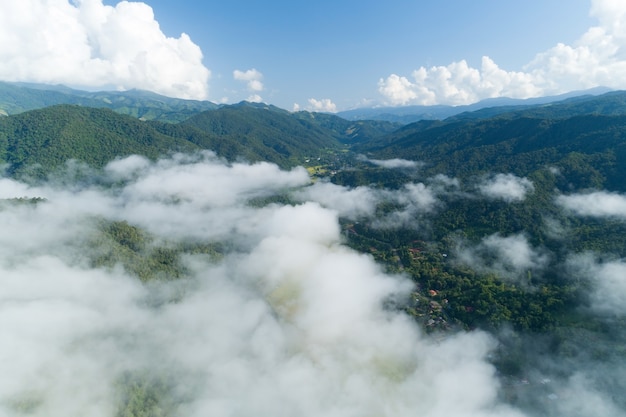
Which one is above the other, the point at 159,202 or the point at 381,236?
the point at 159,202

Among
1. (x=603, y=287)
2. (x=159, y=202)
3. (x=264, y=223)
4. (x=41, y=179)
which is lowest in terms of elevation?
(x=603, y=287)

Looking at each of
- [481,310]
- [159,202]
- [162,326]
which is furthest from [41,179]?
[481,310]

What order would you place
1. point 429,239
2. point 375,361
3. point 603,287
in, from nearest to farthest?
1. point 375,361
2. point 603,287
3. point 429,239

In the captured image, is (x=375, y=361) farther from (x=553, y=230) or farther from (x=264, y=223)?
(x=264, y=223)


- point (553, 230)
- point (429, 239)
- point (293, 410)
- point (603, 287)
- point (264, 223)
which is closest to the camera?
point (293, 410)

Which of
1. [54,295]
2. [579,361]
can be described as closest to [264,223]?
[54,295]

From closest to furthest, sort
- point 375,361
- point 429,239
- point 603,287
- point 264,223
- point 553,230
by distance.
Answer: point 375,361, point 603,287, point 553,230, point 429,239, point 264,223

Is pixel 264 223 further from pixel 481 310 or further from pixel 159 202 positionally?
pixel 481 310

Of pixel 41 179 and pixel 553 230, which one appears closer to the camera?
pixel 553 230

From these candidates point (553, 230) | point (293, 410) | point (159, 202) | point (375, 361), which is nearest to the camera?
point (293, 410)
